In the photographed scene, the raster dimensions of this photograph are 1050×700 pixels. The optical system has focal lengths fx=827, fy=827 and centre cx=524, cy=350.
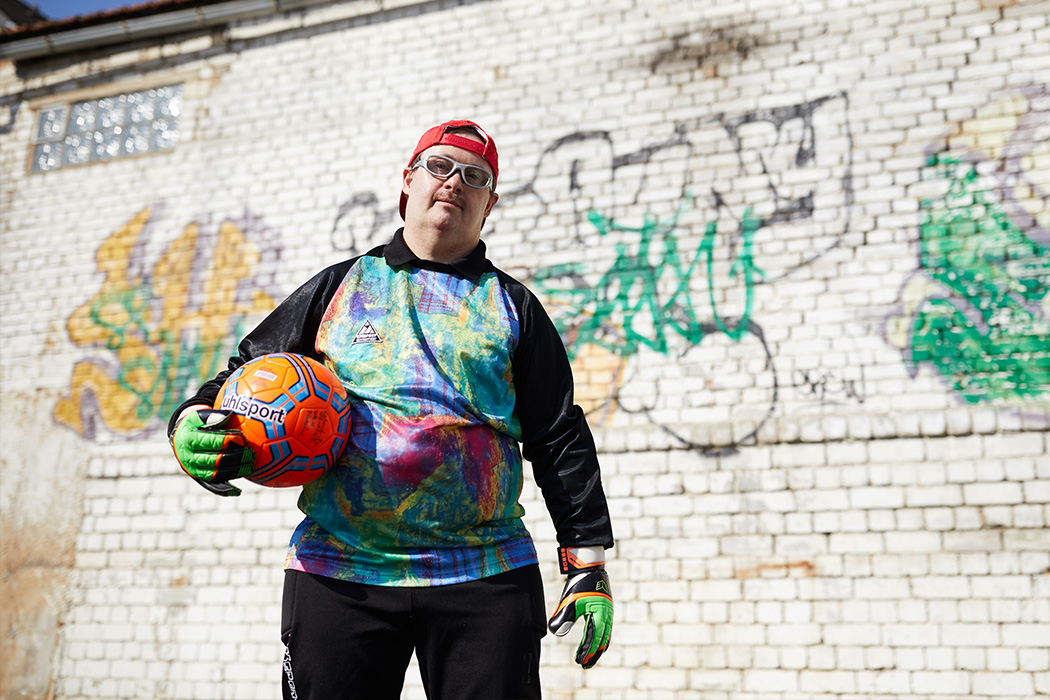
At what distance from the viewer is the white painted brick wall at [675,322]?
546cm

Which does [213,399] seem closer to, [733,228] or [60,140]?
[733,228]

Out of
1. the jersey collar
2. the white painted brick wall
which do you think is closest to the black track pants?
the jersey collar

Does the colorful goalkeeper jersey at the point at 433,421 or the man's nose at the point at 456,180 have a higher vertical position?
the man's nose at the point at 456,180

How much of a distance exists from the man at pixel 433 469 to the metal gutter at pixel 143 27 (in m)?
6.50

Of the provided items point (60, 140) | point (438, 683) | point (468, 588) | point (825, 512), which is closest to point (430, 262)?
point (468, 588)

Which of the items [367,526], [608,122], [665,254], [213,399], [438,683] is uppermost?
[608,122]

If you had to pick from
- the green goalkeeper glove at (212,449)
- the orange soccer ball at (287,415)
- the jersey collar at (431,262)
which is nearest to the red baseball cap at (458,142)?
the jersey collar at (431,262)

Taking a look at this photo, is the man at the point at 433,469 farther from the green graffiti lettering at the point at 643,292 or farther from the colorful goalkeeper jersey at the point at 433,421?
the green graffiti lettering at the point at 643,292

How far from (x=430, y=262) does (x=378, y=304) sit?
0.22 metres

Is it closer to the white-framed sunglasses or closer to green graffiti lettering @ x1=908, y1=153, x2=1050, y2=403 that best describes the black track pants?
the white-framed sunglasses

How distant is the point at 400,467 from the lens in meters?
2.17

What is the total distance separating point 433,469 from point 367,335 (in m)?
0.45

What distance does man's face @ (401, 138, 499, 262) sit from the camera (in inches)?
98.5

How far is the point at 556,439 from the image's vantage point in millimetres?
2424
